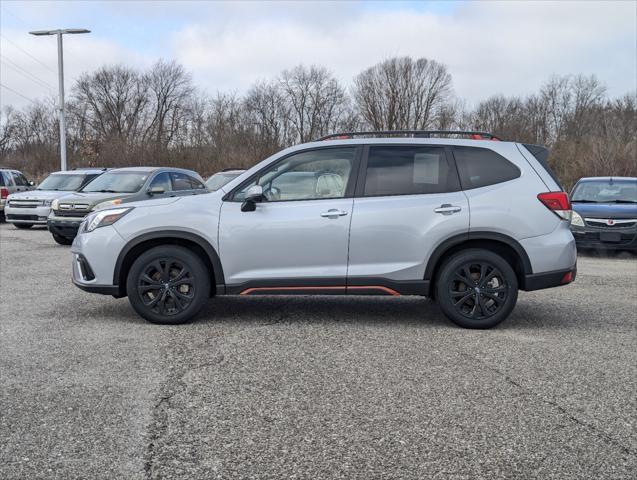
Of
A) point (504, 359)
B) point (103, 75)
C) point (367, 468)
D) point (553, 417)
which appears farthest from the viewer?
point (103, 75)

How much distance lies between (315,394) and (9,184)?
19840 millimetres

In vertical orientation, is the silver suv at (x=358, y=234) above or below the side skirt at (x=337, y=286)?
above

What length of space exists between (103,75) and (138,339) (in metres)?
81.4

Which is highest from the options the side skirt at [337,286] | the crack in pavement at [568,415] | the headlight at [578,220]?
the headlight at [578,220]

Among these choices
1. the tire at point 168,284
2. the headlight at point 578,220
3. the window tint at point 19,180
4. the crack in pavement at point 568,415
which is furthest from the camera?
the window tint at point 19,180

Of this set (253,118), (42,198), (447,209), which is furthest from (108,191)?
(253,118)

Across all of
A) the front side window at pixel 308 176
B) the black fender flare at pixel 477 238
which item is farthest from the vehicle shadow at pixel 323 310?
the front side window at pixel 308 176

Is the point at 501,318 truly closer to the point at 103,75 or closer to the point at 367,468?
the point at 367,468

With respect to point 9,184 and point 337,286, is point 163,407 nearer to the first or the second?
point 337,286

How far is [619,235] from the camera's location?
1273 cm

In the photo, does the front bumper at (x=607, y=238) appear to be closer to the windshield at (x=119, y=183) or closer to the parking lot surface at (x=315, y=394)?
the parking lot surface at (x=315, y=394)

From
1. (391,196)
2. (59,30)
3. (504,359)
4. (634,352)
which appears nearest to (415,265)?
(391,196)

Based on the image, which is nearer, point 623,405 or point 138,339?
point 623,405

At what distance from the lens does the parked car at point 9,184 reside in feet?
68.4
